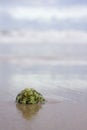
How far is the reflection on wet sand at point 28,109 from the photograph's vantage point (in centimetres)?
1207

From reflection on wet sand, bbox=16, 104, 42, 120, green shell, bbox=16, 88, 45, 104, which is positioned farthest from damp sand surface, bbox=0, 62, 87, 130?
green shell, bbox=16, 88, 45, 104

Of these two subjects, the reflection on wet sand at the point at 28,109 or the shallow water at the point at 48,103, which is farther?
the reflection on wet sand at the point at 28,109

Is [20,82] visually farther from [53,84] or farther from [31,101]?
[31,101]

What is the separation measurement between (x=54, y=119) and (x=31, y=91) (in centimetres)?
264

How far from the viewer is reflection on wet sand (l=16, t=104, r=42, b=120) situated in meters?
12.1

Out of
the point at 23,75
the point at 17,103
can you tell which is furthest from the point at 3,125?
the point at 23,75

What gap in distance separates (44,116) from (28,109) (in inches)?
44.7

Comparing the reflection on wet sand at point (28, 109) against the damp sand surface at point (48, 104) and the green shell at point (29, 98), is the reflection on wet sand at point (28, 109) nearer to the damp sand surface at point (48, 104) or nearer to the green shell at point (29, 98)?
the damp sand surface at point (48, 104)

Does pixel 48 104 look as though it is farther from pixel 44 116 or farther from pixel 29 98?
pixel 44 116

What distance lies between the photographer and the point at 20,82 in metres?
18.3

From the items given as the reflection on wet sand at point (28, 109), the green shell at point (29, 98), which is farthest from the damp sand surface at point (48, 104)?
the green shell at point (29, 98)

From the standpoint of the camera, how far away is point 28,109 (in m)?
12.9

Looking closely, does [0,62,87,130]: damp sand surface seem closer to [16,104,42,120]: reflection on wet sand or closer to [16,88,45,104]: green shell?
[16,104,42,120]: reflection on wet sand

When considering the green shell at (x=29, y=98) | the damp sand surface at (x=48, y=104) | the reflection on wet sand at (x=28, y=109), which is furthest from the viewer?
the green shell at (x=29, y=98)
